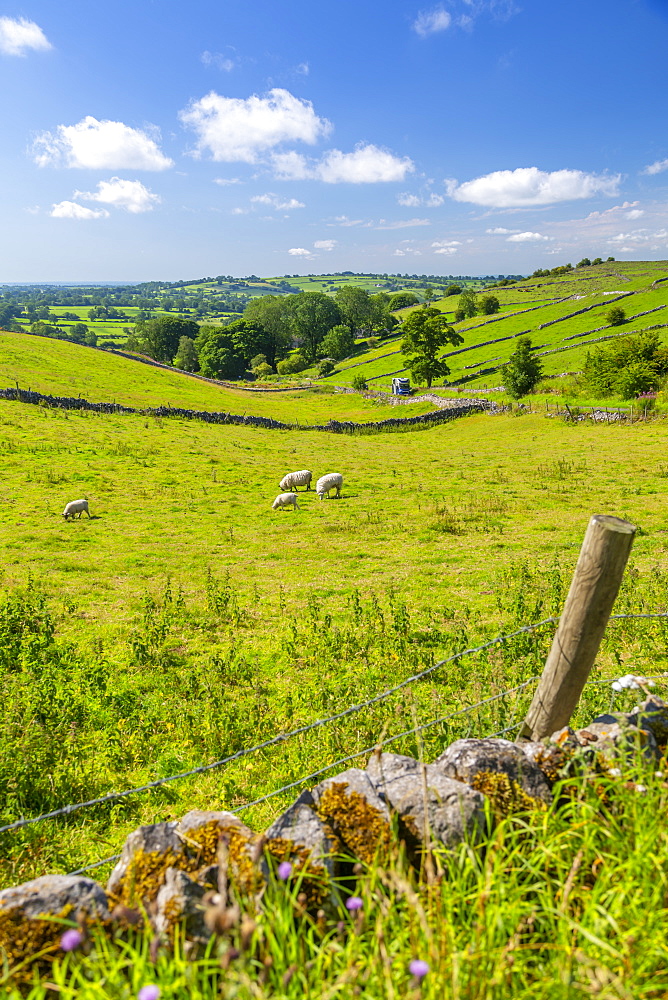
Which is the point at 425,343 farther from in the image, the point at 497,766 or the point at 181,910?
the point at 181,910

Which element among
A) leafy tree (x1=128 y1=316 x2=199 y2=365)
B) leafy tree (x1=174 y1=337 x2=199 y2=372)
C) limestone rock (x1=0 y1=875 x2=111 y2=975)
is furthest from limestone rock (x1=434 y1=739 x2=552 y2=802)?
leafy tree (x1=128 y1=316 x2=199 y2=365)

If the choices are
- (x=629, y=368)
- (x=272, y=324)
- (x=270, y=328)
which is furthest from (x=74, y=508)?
(x=272, y=324)

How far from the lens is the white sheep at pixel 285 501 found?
22.0 m

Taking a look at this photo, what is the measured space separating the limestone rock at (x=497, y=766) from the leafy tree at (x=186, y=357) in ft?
398

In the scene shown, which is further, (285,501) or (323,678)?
(285,501)

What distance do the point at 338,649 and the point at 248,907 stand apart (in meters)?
7.11

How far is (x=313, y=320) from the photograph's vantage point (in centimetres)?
13638

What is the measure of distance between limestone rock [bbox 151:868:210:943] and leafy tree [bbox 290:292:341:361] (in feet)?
431

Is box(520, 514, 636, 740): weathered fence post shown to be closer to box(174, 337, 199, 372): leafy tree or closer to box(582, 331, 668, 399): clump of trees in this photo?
box(582, 331, 668, 399): clump of trees

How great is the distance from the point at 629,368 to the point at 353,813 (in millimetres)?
45963

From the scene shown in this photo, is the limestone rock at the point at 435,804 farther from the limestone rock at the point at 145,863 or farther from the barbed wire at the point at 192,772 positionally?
the limestone rock at the point at 145,863

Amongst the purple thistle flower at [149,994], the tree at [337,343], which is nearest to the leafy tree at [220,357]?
the tree at [337,343]

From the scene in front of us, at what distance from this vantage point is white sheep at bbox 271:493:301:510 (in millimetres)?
21969

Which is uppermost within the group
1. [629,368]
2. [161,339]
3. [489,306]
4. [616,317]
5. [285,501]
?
[489,306]
